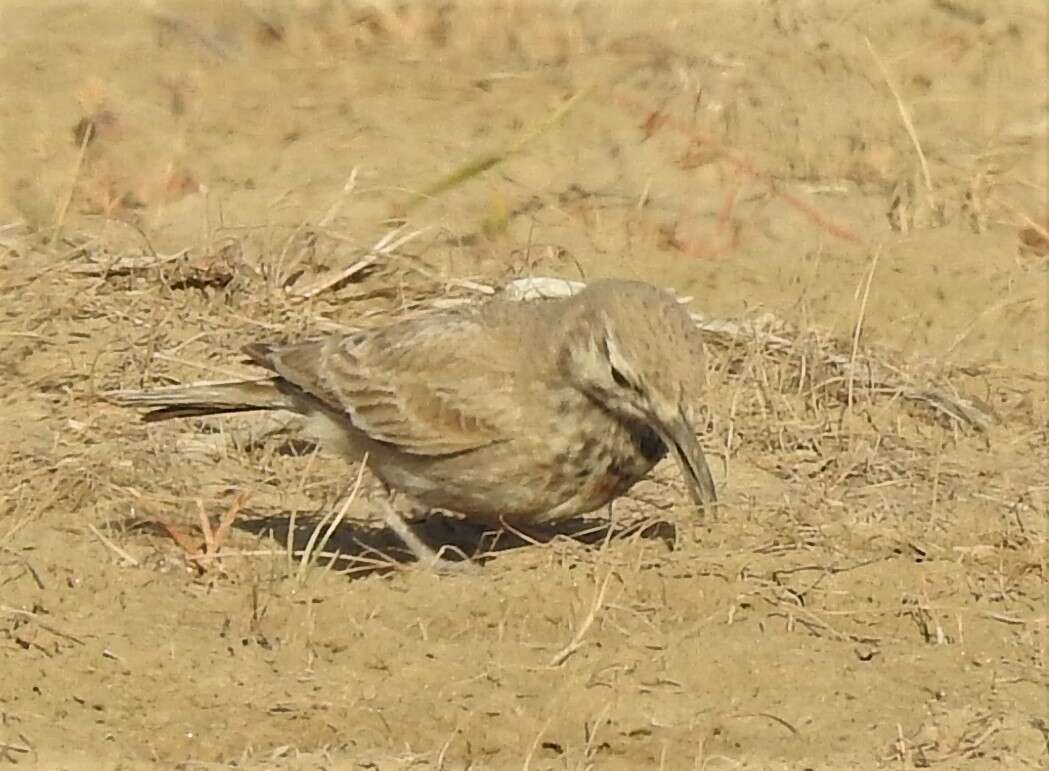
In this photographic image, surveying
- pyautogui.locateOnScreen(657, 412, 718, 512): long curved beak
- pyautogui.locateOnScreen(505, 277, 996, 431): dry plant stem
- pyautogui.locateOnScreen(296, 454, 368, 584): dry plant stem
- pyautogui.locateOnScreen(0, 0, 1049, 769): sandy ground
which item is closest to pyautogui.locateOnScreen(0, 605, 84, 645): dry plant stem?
pyautogui.locateOnScreen(0, 0, 1049, 769): sandy ground

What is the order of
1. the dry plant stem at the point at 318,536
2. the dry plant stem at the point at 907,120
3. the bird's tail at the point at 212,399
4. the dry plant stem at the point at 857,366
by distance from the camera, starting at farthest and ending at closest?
the dry plant stem at the point at 907,120
the dry plant stem at the point at 857,366
the bird's tail at the point at 212,399
the dry plant stem at the point at 318,536

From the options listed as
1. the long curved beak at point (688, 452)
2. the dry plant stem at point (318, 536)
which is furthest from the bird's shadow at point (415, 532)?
the long curved beak at point (688, 452)

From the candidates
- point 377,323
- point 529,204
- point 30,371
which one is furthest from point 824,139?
point 30,371

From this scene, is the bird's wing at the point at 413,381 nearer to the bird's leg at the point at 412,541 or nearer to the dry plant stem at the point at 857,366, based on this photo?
the bird's leg at the point at 412,541

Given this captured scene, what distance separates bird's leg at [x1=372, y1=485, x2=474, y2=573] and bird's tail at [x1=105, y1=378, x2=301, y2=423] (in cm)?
38

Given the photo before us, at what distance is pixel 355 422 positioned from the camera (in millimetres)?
6602

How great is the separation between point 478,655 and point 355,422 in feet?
3.62

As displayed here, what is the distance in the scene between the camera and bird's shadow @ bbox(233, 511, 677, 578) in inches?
251

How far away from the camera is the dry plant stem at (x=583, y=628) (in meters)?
5.64

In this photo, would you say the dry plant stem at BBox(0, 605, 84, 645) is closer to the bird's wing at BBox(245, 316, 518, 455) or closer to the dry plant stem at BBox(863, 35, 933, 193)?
the bird's wing at BBox(245, 316, 518, 455)

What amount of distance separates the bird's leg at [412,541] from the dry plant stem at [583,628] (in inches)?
17.8

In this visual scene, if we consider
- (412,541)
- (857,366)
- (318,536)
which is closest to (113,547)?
(318,536)

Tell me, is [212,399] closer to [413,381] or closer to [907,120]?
[413,381]

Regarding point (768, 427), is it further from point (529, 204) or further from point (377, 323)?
point (529, 204)
